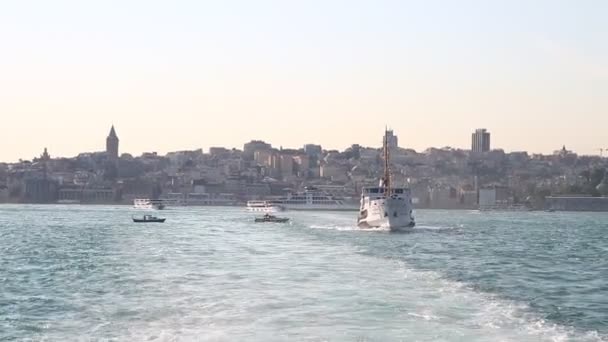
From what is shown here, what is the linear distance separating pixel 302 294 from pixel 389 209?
51.6 m

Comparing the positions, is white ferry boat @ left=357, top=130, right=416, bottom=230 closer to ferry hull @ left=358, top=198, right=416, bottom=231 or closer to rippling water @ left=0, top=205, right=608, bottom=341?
ferry hull @ left=358, top=198, right=416, bottom=231

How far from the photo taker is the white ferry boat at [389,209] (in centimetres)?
8469

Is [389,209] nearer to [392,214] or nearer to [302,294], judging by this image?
[392,214]

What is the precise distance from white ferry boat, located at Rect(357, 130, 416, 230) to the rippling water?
22.8m

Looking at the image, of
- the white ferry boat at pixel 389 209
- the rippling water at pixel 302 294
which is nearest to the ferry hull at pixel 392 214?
the white ferry boat at pixel 389 209

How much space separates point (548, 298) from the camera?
3475cm

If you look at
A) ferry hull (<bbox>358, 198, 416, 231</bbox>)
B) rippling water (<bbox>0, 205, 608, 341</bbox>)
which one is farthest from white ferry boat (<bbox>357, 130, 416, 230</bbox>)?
rippling water (<bbox>0, 205, 608, 341</bbox>)

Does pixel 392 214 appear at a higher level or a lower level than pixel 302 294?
higher

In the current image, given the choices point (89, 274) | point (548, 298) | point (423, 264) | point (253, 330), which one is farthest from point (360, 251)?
point (253, 330)

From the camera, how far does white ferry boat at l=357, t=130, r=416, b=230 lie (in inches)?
3334

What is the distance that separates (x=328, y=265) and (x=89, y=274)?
1040 centimetres

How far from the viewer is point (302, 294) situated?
3384 centimetres

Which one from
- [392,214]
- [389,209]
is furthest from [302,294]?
[389,209]

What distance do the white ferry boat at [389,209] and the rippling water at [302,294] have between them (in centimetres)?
2283
